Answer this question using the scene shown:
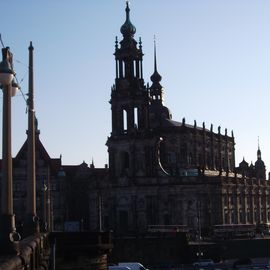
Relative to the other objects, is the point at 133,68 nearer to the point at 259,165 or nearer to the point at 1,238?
the point at 259,165

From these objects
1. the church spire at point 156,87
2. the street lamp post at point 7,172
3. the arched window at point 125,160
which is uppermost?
the church spire at point 156,87

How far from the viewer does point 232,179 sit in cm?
10062

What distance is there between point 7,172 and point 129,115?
7814 centimetres

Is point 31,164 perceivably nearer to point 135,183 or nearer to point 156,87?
point 135,183

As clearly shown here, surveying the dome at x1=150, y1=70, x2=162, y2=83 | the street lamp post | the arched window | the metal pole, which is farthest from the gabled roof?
the street lamp post

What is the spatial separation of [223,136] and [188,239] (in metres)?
36.6

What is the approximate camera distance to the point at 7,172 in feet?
51.7

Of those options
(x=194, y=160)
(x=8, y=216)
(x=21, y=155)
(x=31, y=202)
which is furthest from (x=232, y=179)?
(x=8, y=216)

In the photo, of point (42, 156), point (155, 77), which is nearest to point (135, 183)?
point (42, 156)

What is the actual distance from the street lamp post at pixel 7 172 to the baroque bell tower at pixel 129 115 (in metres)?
76.9

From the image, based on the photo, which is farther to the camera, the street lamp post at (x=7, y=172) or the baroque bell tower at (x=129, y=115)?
the baroque bell tower at (x=129, y=115)

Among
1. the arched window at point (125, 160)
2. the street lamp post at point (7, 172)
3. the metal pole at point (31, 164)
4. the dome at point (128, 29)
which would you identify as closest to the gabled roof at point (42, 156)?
the arched window at point (125, 160)

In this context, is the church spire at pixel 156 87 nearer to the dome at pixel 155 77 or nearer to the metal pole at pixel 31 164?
the dome at pixel 155 77

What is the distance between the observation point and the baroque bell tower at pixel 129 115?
93.2 meters
